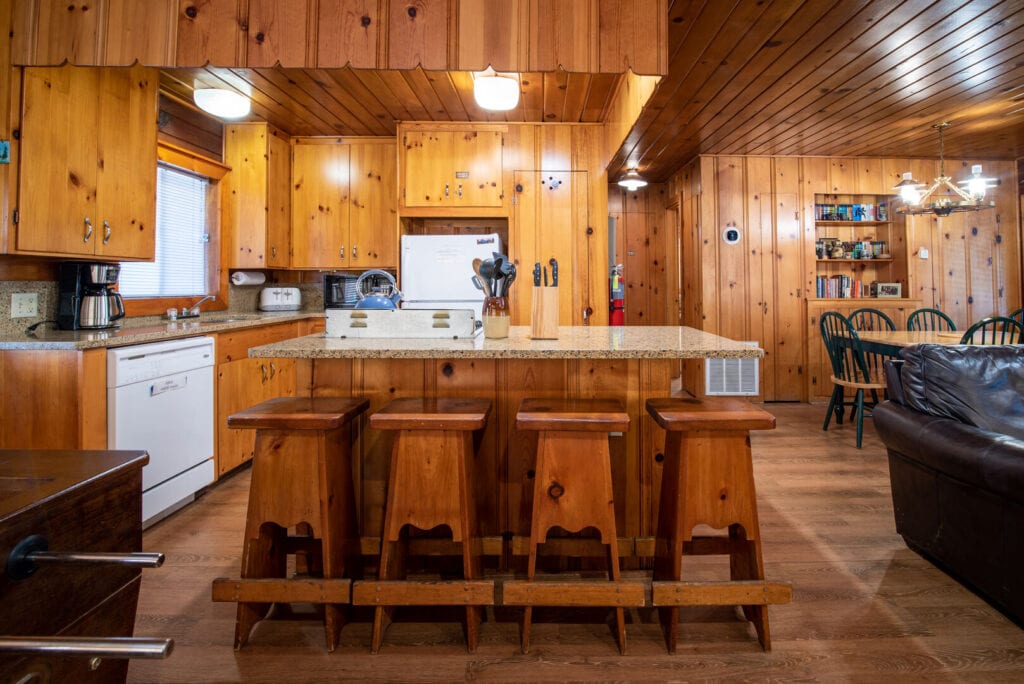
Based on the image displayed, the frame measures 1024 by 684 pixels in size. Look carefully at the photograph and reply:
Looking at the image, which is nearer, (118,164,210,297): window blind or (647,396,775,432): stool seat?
(647,396,775,432): stool seat

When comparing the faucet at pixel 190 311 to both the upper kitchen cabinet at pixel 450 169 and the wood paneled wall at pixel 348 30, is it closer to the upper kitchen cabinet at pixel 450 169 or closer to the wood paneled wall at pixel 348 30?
the upper kitchen cabinet at pixel 450 169

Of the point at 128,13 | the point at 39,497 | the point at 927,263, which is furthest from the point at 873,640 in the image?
the point at 927,263

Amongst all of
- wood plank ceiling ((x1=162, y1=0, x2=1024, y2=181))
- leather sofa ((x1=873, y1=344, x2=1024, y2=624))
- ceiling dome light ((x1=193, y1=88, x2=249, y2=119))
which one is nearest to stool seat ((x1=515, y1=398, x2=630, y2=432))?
leather sofa ((x1=873, y1=344, x2=1024, y2=624))

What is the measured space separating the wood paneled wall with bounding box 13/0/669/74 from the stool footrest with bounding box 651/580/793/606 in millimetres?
1812

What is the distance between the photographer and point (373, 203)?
438 cm

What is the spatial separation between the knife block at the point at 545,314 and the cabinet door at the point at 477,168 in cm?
234

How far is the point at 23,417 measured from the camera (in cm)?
216

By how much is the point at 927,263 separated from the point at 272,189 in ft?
20.6

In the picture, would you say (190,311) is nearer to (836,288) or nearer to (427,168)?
(427,168)

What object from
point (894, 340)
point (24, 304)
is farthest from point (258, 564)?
point (894, 340)

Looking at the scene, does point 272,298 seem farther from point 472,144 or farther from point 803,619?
point 803,619

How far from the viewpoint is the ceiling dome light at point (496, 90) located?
3.01 meters

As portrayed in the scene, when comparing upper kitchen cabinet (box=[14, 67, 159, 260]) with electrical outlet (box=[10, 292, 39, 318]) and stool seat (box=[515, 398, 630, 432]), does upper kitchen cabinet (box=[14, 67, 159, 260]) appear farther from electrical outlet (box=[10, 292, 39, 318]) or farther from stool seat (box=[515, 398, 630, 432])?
stool seat (box=[515, 398, 630, 432])

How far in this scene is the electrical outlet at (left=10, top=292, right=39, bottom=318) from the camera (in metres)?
2.43
